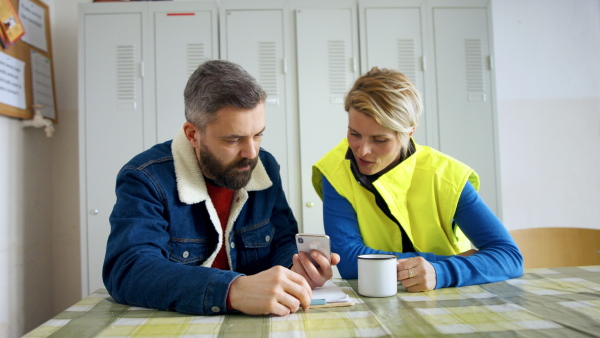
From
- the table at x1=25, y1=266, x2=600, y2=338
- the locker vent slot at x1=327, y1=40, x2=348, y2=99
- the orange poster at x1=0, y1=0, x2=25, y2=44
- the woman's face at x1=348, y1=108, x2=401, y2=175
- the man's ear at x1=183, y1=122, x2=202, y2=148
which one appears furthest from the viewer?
the locker vent slot at x1=327, y1=40, x2=348, y2=99

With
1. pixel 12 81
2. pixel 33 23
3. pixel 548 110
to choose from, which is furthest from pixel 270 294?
pixel 548 110

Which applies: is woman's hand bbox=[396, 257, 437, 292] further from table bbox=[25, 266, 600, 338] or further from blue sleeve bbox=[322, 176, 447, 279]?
blue sleeve bbox=[322, 176, 447, 279]

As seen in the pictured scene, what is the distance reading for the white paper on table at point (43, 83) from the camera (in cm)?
299

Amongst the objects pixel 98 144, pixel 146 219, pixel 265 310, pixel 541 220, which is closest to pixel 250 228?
pixel 146 219

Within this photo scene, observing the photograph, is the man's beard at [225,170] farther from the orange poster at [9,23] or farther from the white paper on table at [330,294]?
the orange poster at [9,23]

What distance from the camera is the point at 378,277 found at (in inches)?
44.6

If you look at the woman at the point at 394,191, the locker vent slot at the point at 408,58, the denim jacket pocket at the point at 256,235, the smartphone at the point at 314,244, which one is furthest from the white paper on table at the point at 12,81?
the locker vent slot at the point at 408,58

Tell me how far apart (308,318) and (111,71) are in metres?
2.51

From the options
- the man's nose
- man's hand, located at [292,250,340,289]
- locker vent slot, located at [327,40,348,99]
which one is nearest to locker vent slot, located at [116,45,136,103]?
locker vent slot, located at [327,40,348,99]

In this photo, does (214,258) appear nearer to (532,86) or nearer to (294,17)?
(294,17)

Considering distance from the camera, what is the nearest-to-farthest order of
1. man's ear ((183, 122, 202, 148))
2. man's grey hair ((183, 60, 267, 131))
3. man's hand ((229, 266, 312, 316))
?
man's hand ((229, 266, 312, 316)), man's grey hair ((183, 60, 267, 131)), man's ear ((183, 122, 202, 148))

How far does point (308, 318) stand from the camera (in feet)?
3.14

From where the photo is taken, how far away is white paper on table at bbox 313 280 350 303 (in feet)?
A: 3.57

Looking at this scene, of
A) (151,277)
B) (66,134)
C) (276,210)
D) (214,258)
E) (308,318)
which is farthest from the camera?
(66,134)
